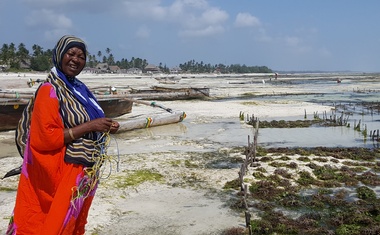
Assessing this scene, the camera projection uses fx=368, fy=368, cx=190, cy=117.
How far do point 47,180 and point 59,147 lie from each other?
25cm

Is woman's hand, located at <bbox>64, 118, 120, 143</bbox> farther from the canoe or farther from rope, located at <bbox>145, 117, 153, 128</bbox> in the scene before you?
rope, located at <bbox>145, 117, 153, 128</bbox>

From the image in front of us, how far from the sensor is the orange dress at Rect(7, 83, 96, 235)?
7.42ft

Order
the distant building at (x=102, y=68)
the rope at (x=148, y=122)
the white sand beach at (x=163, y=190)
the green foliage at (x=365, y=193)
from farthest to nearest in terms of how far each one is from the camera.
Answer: the distant building at (x=102, y=68), the rope at (x=148, y=122), the green foliage at (x=365, y=193), the white sand beach at (x=163, y=190)

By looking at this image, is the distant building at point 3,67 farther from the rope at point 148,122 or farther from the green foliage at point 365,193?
the green foliage at point 365,193

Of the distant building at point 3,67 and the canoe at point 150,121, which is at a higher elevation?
the distant building at point 3,67

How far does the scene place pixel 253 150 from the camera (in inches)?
348

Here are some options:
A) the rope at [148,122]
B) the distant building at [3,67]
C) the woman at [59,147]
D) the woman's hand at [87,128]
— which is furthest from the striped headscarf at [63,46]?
the distant building at [3,67]

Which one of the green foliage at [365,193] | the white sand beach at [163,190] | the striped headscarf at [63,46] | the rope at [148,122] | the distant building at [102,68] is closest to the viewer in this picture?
the striped headscarf at [63,46]

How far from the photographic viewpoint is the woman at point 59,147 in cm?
229

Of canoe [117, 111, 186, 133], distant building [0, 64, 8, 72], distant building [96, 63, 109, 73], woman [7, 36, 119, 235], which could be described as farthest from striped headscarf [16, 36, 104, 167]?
distant building [96, 63, 109, 73]

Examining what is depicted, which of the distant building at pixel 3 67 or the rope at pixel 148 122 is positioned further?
the distant building at pixel 3 67

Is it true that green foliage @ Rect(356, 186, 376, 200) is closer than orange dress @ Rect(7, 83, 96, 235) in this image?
No

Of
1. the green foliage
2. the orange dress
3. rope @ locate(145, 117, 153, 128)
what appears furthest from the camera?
rope @ locate(145, 117, 153, 128)

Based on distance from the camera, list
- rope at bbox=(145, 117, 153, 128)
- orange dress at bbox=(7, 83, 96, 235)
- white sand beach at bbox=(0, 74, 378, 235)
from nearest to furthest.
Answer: orange dress at bbox=(7, 83, 96, 235) < white sand beach at bbox=(0, 74, 378, 235) < rope at bbox=(145, 117, 153, 128)
